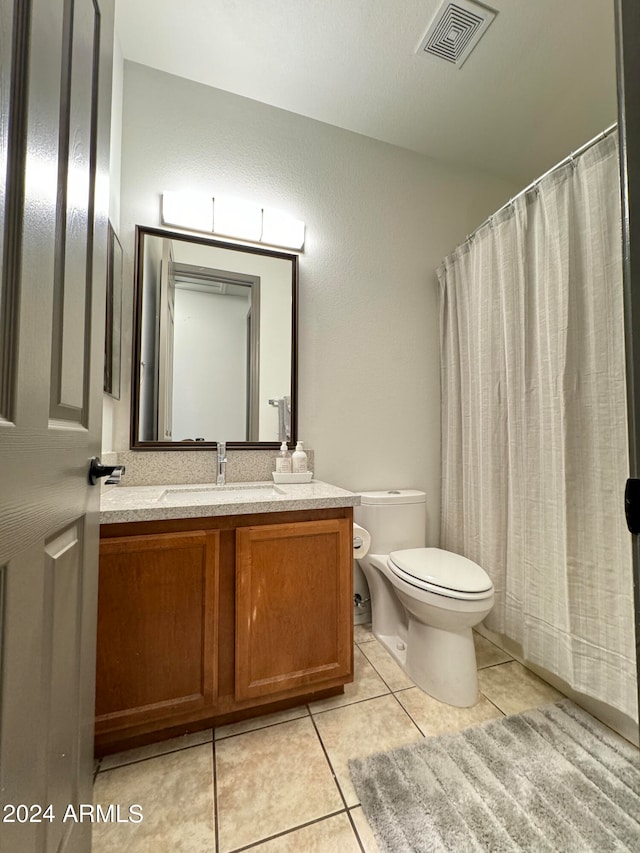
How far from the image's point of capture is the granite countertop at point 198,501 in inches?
41.2

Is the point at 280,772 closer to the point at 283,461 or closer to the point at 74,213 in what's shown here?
the point at 283,461

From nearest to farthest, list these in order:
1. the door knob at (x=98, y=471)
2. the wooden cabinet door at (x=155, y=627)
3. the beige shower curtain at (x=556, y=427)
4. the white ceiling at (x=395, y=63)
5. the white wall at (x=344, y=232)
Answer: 1. the door knob at (x=98, y=471)
2. the wooden cabinet door at (x=155, y=627)
3. the beige shower curtain at (x=556, y=427)
4. the white ceiling at (x=395, y=63)
5. the white wall at (x=344, y=232)

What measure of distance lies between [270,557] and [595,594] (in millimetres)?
1140

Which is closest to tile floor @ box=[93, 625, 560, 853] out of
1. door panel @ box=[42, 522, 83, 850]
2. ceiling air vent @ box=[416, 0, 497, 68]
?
door panel @ box=[42, 522, 83, 850]

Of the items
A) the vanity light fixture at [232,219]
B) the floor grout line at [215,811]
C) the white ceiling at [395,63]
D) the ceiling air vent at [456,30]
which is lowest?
the floor grout line at [215,811]

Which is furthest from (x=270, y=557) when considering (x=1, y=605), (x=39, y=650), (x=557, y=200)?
(x=557, y=200)

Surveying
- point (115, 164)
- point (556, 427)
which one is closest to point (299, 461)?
point (556, 427)

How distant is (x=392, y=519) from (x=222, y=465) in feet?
2.90

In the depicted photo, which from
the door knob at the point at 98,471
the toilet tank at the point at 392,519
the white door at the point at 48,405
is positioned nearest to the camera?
the white door at the point at 48,405

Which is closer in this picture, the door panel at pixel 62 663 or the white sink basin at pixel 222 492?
the door panel at pixel 62 663

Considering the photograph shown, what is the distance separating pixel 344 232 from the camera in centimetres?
189

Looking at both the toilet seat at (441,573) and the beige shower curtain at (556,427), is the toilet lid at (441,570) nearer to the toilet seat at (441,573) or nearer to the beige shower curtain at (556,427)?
the toilet seat at (441,573)

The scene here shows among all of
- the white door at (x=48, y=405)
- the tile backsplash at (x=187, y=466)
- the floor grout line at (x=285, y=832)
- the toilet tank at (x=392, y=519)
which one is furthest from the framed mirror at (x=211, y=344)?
the floor grout line at (x=285, y=832)

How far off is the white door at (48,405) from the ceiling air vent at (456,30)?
4.45 feet
